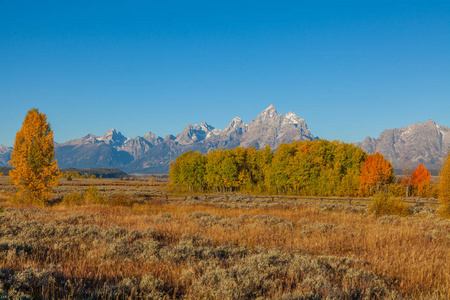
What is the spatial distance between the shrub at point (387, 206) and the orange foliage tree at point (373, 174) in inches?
1544

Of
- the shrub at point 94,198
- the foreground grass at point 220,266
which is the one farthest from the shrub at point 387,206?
the shrub at point 94,198

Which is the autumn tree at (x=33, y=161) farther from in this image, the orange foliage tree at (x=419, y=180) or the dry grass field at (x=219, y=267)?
the orange foliage tree at (x=419, y=180)

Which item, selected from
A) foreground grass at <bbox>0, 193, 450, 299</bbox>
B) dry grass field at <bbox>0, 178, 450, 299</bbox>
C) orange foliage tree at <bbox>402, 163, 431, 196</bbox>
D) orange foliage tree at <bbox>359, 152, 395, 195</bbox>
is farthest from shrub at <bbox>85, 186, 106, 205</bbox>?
orange foliage tree at <bbox>402, 163, 431, 196</bbox>

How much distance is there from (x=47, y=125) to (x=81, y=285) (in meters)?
23.5

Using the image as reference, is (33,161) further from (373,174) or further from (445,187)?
(373,174)

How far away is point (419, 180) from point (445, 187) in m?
58.5

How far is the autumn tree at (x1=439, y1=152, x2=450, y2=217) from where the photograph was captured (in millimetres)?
16752

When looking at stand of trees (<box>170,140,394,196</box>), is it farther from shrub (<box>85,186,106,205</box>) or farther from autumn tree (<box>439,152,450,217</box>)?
shrub (<box>85,186,106,205</box>)

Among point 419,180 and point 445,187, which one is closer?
point 445,187

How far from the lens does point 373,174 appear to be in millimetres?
55531

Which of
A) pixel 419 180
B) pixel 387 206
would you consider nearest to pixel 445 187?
pixel 387 206

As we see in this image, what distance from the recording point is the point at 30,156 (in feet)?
77.4

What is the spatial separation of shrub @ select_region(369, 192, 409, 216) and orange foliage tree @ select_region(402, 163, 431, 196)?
2119 inches

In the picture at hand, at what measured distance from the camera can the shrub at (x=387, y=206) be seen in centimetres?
1895
